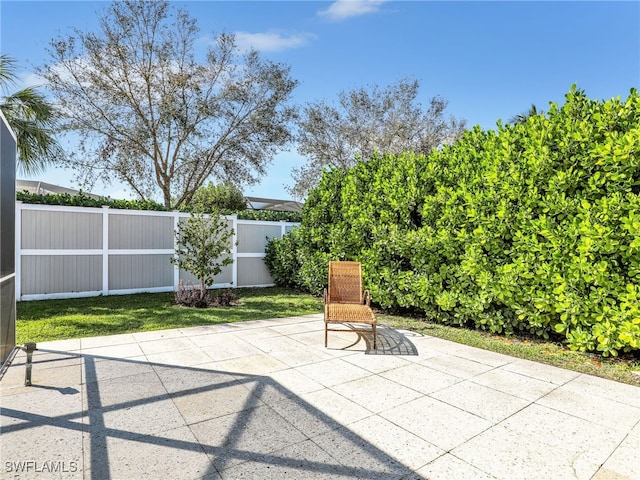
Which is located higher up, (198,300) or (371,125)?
(371,125)

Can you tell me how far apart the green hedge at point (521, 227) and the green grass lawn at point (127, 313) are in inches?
87.8

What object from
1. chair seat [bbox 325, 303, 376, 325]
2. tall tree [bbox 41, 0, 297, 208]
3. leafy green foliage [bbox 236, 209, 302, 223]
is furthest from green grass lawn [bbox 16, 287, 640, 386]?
tall tree [bbox 41, 0, 297, 208]

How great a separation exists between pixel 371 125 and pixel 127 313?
16511 mm

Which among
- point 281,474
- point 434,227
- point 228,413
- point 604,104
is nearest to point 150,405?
→ point 228,413

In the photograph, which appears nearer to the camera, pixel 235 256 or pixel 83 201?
pixel 83 201

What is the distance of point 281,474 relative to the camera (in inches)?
82.8

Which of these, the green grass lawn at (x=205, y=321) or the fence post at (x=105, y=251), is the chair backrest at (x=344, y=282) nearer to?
the green grass lawn at (x=205, y=321)

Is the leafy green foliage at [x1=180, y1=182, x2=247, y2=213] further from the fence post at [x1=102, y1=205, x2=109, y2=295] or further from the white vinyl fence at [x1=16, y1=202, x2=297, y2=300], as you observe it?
the fence post at [x1=102, y1=205, x2=109, y2=295]

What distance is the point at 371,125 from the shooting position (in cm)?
1981

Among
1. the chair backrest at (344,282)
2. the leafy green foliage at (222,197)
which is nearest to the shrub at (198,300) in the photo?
the chair backrest at (344,282)

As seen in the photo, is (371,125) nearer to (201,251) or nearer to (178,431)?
(201,251)

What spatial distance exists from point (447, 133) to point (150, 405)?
20116 mm

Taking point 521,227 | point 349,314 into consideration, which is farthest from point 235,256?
point 521,227

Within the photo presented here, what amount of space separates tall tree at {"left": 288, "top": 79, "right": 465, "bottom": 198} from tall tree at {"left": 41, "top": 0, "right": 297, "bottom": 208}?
214 inches
